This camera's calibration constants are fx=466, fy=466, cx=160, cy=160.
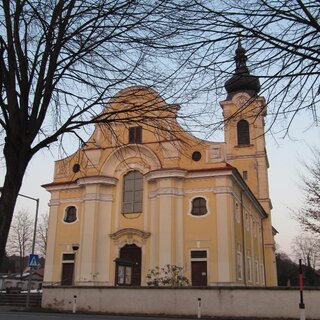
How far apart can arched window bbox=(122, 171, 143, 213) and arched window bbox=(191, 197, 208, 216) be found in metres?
4.06

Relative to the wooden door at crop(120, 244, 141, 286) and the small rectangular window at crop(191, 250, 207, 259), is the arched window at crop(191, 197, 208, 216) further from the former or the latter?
the wooden door at crop(120, 244, 141, 286)

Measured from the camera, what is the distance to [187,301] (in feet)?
76.3

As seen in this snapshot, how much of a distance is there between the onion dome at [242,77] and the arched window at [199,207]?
85.7 feet

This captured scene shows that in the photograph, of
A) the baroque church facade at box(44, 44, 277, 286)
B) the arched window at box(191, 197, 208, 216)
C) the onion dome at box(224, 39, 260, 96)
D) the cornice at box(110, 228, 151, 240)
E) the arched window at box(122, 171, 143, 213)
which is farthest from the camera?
the arched window at box(122, 171, 143, 213)

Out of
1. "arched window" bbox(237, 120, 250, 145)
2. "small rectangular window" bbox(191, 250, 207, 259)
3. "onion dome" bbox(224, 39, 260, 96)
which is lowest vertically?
"onion dome" bbox(224, 39, 260, 96)

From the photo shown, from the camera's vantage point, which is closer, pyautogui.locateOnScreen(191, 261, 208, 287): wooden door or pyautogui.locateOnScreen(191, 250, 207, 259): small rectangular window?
pyautogui.locateOnScreen(191, 261, 208, 287): wooden door

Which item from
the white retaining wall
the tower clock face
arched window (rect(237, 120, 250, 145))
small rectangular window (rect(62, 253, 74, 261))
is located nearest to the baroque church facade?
small rectangular window (rect(62, 253, 74, 261))

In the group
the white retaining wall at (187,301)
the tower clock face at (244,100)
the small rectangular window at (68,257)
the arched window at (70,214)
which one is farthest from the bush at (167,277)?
the tower clock face at (244,100)

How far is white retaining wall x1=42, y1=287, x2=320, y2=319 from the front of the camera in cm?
2134

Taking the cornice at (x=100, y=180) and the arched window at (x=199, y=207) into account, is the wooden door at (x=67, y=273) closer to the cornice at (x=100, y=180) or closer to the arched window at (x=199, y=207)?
the cornice at (x=100, y=180)

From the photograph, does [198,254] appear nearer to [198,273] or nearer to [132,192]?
[198,273]

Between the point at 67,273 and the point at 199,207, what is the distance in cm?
1113

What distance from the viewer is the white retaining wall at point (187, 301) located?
21.3m

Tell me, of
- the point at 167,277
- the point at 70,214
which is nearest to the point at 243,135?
the point at 70,214
